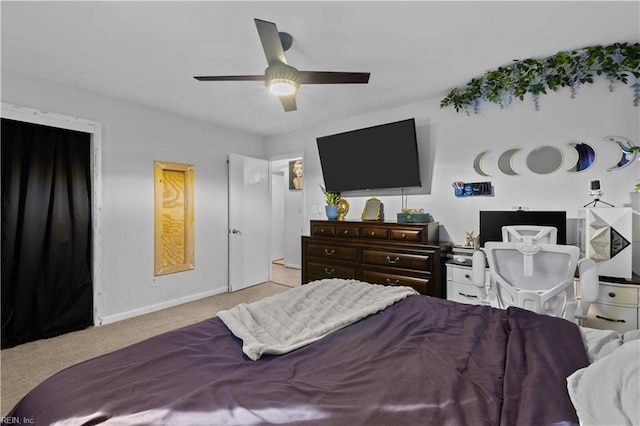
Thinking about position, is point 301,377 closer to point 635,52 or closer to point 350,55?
point 350,55

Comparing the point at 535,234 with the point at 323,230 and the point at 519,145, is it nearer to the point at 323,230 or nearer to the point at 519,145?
the point at 519,145

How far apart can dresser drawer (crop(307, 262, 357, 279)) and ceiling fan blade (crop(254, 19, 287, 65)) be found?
2.52 metres

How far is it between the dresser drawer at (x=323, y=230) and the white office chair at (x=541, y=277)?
2017 mm

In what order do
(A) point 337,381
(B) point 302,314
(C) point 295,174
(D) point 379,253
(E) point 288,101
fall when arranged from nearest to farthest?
1. (A) point 337,381
2. (B) point 302,314
3. (E) point 288,101
4. (D) point 379,253
5. (C) point 295,174

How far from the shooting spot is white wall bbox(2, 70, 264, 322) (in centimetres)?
326

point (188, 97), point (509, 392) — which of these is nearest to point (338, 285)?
point (509, 392)

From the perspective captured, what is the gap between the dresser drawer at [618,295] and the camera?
7.45ft

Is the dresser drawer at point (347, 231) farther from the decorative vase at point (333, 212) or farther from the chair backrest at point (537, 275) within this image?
the chair backrest at point (537, 275)

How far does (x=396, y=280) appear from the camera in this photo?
3.35 m

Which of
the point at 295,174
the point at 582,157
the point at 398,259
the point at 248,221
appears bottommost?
the point at 398,259

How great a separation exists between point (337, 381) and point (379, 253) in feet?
8.22

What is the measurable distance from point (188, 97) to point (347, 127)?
2.12 m

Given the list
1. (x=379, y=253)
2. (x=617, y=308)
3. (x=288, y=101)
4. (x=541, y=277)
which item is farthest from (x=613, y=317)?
(x=288, y=101)

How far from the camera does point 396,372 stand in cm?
113
